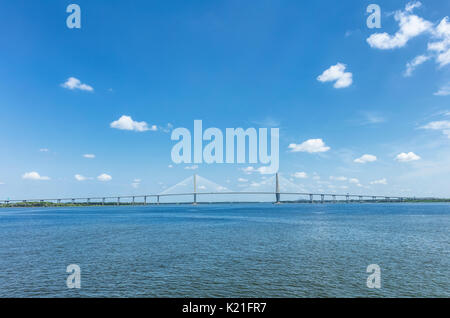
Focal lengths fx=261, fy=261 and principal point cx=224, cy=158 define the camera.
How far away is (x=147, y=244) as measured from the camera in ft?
106

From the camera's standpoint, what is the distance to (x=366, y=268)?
67.0 ft

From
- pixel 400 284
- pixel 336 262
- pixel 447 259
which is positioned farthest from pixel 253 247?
pixel 447 259

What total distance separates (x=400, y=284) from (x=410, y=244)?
56.1 ft
